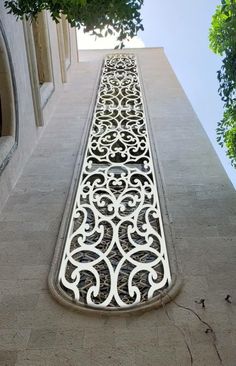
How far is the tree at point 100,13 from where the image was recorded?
365 centimetres

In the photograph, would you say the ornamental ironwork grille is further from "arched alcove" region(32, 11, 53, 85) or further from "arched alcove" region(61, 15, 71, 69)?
"arched alcove" region(61, 15, 71, 69)

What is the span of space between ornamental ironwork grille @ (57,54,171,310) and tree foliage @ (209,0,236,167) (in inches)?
46.4

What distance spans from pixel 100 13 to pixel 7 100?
2139 mm

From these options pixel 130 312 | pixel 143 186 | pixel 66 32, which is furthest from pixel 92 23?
pixel 66 32

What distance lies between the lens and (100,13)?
12.2ft

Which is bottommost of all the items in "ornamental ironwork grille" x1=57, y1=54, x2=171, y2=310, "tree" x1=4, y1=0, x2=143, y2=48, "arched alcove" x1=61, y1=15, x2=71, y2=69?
"ornamental ironwork grille" x1=57, y1=54, x2=171, y2=310

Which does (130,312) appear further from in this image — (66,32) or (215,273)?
(66,32)

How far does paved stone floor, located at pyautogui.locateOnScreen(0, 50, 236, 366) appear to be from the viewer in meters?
2.94

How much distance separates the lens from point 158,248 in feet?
13.7

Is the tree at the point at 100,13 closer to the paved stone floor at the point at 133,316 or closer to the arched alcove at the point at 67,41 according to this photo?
the paved stone floor at the point at 133,316

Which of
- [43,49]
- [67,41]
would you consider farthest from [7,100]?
[67,41]

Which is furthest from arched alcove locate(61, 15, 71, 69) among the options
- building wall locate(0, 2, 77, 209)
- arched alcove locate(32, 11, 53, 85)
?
building wall locate(0, 2, 77, 209)

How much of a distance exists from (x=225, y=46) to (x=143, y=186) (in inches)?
75.5

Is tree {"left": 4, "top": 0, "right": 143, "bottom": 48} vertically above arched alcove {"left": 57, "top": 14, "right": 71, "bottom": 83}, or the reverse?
tree {"left": 4, "top": 0, "right": 143, "bottom": 48}
